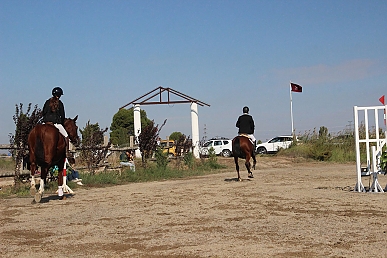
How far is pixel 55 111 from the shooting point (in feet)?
38.6

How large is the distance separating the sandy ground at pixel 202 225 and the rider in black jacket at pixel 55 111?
1.78m

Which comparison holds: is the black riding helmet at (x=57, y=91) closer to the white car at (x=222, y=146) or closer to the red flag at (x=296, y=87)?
the white car at (x=222, y=146)

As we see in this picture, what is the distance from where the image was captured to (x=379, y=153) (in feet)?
39.5

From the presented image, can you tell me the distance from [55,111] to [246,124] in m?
6.89

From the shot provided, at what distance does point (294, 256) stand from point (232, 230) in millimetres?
1661

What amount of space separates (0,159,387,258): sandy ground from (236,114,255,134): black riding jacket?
5.16m

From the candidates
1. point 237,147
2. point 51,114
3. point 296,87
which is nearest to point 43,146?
point 51,114

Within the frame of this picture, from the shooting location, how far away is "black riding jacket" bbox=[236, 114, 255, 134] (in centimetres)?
1661

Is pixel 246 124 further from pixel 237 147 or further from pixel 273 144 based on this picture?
pixel 273 144

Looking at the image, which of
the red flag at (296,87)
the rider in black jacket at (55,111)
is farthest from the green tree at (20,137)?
the red flag at (296,87)

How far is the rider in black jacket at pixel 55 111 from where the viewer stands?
461 inches

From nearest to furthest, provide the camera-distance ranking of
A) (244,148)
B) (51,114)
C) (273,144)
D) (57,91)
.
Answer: (51,114) < (57,91) < (244,148) < (273,144)

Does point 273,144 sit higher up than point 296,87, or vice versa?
point 296,87

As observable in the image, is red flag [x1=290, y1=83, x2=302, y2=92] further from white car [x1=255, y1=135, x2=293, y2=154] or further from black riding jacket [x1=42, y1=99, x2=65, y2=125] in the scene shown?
black riding jacket [x1=42, y1=99, x2=65, y2=125]
